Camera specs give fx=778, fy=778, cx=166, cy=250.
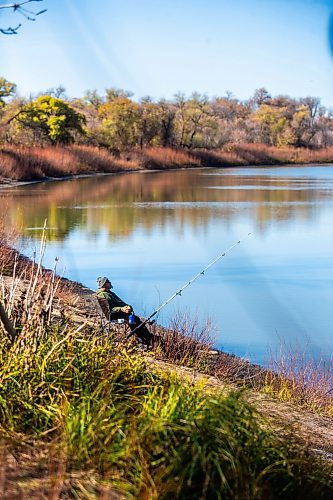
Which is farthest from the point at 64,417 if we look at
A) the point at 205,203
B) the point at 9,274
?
the point at 205,203

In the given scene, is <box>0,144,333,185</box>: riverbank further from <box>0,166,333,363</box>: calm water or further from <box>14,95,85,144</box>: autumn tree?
<box>0,166,333,363</box>: calm water

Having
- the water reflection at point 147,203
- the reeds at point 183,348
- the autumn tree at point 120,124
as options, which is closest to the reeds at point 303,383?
the reeds at point 183,348

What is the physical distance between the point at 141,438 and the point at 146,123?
48975mm

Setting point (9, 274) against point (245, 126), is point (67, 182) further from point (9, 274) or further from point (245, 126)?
point (245, 126)

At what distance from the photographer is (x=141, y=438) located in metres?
2.87

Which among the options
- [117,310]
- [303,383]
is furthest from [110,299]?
[303,383]

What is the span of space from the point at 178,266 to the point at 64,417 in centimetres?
880

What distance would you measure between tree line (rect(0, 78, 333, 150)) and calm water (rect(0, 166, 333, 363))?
586 cm

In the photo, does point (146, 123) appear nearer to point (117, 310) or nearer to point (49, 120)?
point (49, 120)

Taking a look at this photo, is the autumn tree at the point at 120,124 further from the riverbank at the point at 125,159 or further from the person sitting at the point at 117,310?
the person sitting at the point at 117,310

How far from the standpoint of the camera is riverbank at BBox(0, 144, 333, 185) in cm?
3130

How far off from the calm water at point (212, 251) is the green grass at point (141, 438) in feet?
12.8

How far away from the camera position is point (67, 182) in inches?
1224

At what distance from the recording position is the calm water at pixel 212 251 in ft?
28.7
